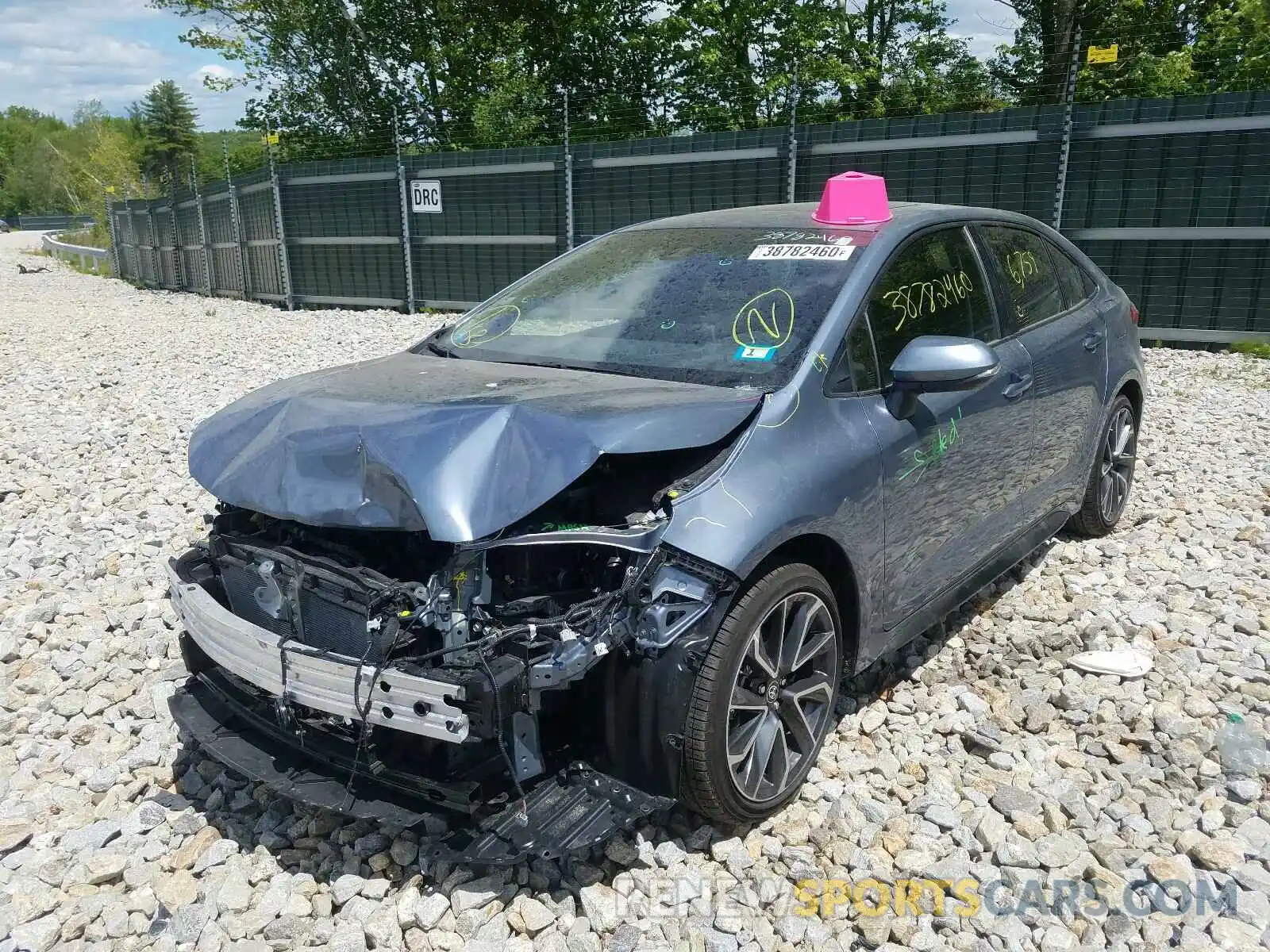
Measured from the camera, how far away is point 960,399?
3.58 m

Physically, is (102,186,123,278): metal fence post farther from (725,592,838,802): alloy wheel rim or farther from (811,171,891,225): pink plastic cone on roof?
(725,592,838,802): alloy wheel rim

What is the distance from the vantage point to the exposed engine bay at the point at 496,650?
8.02 feet

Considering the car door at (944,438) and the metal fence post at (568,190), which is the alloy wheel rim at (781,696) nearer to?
the car door at (944,438)

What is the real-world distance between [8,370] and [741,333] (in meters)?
10.8

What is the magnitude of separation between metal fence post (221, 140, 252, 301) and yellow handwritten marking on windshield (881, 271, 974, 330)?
17.6 meters

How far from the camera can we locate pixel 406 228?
15.5 m

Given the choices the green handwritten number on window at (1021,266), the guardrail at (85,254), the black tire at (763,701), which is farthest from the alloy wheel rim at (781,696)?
the guardrail at (85,254)

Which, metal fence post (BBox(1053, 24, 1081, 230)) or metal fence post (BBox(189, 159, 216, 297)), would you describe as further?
metal fence post (BBox(189, 159, 216, 297))

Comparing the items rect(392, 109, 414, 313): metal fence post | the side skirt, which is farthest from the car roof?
rect(392, 109, 414, 313): metal fence post

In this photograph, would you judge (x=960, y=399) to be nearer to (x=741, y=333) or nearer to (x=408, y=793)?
(x=741, y=333)

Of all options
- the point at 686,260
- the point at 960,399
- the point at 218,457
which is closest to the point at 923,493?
the point at 960,399

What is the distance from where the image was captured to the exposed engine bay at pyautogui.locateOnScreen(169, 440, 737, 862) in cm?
244

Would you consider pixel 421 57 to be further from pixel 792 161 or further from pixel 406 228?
pixel 792 161

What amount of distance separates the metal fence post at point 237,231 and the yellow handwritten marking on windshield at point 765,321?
17637 mm
